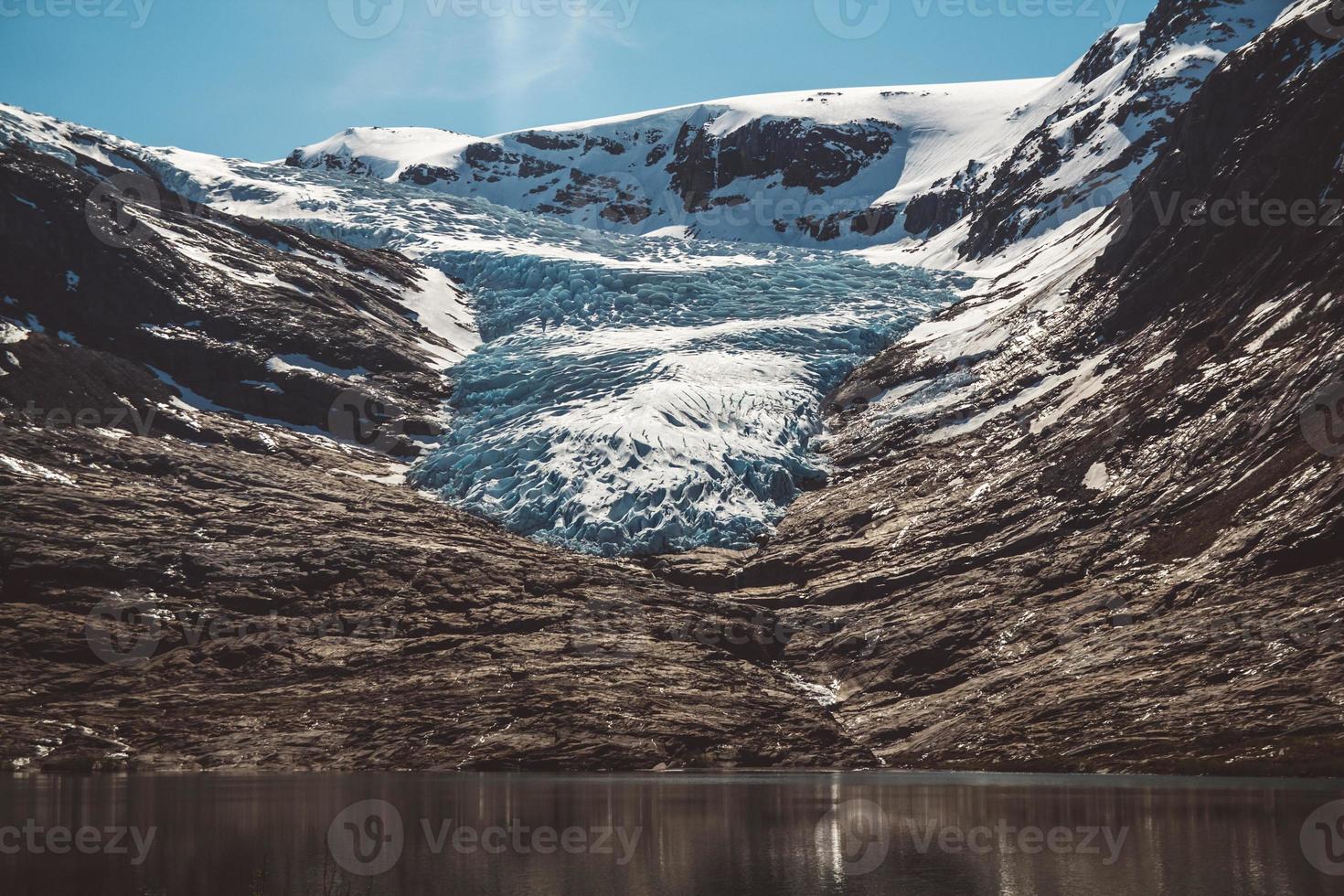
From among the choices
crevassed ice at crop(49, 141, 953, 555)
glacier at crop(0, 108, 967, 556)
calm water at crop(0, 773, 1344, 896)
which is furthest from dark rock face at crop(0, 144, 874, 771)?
calm water at crop(0, 773, 1344, 896)

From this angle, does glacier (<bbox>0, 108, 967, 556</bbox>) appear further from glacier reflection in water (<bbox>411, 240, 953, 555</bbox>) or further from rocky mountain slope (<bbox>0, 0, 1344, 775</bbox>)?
rocky mountain slope (<bbox>0, 0, 1344, 775</bbox>)

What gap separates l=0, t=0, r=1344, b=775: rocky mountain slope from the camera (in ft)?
243

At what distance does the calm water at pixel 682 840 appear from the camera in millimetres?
30344

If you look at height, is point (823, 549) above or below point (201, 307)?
below

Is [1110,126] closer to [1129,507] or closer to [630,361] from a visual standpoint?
[630,361]

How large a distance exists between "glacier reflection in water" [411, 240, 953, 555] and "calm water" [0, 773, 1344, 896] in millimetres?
50013

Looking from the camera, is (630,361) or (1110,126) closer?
(630,361)

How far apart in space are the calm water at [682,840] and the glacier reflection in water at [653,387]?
50013mm

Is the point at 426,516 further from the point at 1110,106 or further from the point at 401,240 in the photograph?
the point at 1110,106

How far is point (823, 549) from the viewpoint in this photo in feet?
336

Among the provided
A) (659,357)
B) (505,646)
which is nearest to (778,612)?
(505,646)

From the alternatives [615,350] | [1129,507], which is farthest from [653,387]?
[1129,507]

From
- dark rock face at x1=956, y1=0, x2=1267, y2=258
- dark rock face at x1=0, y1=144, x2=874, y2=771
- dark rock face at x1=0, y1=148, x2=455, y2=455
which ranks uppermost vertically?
dark rock face at x1=956, y1=0, x2=1267, y2=258

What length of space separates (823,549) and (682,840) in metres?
65.5
